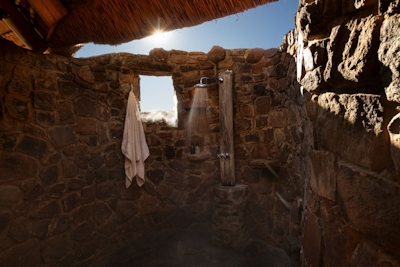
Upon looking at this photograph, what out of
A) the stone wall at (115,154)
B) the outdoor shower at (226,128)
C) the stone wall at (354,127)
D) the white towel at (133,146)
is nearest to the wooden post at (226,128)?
the outdoor shower at (226,128)

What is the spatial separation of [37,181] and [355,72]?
97.2 inches

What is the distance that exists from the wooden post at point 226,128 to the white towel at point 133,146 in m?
1.02

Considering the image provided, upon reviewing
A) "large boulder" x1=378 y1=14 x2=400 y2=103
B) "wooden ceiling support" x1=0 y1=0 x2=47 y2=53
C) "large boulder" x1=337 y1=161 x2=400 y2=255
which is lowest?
"large boulder" x1=337 y1=161 x2=400 y2=255

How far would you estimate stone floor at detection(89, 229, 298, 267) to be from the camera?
7.65 ft

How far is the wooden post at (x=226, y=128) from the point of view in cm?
277

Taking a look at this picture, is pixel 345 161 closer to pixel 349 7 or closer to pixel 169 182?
pixel 349 7

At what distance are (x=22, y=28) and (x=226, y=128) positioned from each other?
2461 mm

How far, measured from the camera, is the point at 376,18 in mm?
543

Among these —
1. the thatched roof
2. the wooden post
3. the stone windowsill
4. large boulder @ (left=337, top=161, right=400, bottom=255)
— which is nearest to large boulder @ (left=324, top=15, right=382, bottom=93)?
large boulder @ (left=337, top=161, right=400, bottom=255)

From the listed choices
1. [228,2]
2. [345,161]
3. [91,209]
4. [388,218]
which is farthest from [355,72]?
[91,209]

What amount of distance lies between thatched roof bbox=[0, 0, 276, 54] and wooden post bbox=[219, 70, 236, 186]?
890 mm

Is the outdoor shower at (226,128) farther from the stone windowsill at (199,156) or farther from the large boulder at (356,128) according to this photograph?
the large boulder at (356,128)

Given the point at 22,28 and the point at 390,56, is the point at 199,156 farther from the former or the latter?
the point at 390,56

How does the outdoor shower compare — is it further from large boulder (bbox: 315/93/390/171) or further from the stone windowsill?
large boulder (bbox: 315/93/390/171)
